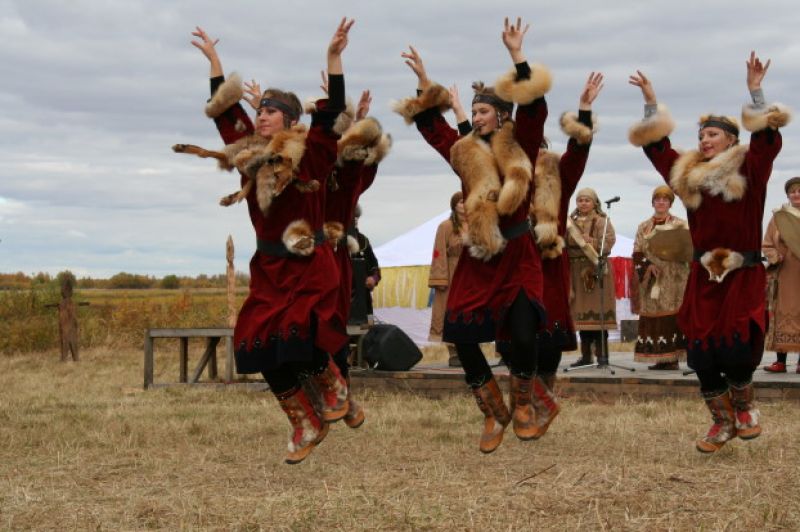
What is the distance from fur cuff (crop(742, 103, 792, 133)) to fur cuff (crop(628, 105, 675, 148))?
0.57m

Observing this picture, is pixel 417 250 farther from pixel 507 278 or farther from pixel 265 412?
pixel 507 278

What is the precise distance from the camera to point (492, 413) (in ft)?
21.0

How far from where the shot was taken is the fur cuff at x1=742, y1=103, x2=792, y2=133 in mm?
5984

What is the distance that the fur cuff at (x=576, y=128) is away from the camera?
6.82 metres

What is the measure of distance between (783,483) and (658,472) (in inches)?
25.8

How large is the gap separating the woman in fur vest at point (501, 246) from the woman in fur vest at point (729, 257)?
932mm

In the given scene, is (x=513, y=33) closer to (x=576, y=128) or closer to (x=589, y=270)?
(x=576, y=128)

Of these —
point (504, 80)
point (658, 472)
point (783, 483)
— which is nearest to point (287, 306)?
point (504, 80)

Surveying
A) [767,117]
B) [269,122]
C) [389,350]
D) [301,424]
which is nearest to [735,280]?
[767,117]

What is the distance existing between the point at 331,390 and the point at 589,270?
5.81 metres

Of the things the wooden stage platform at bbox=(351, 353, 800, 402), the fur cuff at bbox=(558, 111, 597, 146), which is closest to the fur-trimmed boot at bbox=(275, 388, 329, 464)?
the fur cuff at bbox=(558, 111, 597, 146)

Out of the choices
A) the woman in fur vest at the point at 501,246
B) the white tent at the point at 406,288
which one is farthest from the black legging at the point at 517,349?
the white tent at the point at 406,288

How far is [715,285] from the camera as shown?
621 cm

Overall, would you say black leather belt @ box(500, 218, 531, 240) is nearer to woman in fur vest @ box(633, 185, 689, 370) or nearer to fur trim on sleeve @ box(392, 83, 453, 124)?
fur trim on sleeve @ box(392, 83, 453, 124)
